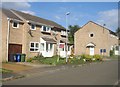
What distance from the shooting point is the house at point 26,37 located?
30.6 meters

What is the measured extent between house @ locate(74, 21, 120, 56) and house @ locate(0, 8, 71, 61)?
571 inches

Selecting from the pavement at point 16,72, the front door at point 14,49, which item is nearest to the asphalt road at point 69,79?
the pavement at point 16,72

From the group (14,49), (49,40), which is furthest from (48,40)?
(14,49)

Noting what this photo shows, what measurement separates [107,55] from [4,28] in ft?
99.2

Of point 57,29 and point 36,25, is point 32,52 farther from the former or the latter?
point 57,29

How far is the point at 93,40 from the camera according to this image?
56.7m

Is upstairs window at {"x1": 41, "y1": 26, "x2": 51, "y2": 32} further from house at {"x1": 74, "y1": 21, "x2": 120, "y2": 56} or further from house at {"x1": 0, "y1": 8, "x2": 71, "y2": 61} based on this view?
house at {"x1": 74, "y1": 21, "x2": 120, "y2": 56}

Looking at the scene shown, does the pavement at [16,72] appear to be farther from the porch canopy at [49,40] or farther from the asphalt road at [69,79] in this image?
the porch canopy at [49,40]

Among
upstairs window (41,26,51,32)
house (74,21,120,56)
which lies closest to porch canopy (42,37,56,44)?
upstairs window (41,26,51,32)

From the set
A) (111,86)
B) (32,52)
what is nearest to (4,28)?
(32,52)

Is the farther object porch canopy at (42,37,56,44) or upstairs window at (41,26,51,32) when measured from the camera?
upstairs window at (41,26,51,32)

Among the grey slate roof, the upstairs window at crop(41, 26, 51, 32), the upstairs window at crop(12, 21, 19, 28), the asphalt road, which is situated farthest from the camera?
the upstairs window at crop(41, 26, 51, 32)

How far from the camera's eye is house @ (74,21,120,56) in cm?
5519

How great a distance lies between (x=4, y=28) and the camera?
30500 millimetres
